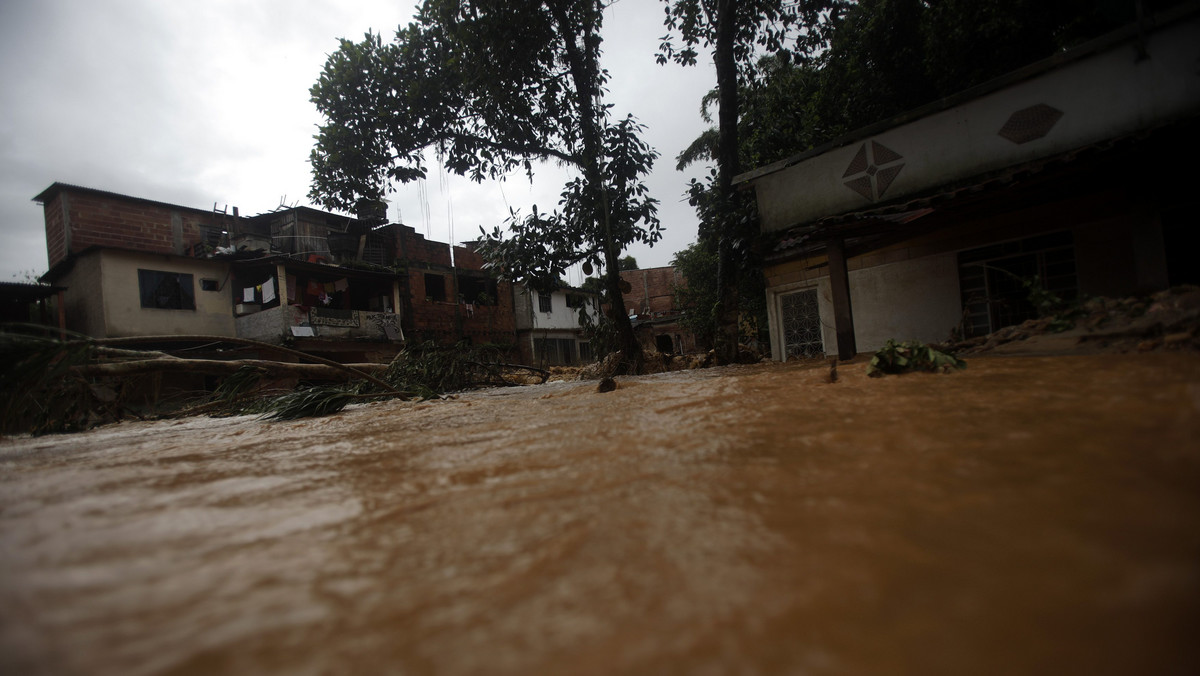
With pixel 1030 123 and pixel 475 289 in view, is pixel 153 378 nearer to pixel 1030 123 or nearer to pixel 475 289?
pixel 1030 123

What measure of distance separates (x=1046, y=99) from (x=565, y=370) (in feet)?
31.8

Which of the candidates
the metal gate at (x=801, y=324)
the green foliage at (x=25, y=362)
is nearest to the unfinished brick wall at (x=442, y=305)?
the metal gate at (x=801, y=324)

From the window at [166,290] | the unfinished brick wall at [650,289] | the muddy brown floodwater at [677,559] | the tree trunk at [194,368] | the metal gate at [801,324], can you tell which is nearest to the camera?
the muddy brown floodwater at [677,559]

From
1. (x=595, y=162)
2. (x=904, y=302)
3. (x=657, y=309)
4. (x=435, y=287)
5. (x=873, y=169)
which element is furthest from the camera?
(x=657, y=309)

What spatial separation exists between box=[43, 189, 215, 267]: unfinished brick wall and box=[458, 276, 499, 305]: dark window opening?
28.7 ft

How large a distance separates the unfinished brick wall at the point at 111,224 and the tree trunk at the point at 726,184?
15.5 meters

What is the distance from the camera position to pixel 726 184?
330 inches

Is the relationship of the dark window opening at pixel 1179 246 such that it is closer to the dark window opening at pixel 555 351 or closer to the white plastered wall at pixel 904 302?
the white plastered wall at pixel 904 302

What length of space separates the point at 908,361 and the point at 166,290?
17508 mm

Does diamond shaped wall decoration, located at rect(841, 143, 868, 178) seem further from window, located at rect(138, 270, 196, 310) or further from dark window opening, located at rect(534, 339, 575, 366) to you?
window, located at rect(138, 270, 196, 310)

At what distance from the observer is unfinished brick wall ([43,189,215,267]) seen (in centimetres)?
1348

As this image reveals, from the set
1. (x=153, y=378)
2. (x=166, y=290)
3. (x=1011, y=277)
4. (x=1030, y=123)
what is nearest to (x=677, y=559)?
(x=1030, y=123)

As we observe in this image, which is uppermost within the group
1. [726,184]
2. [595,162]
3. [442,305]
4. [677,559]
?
[595,162]

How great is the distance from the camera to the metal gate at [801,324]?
8242 millimetres
